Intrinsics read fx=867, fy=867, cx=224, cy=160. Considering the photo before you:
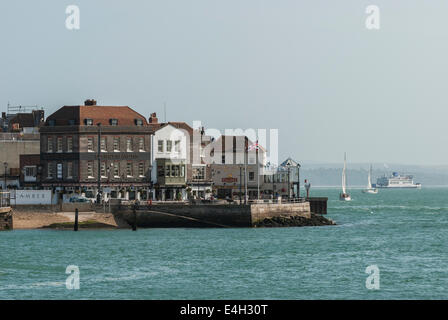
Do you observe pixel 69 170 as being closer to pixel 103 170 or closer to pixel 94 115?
pixel 103 170

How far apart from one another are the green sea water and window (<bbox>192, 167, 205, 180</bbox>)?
2500 cm

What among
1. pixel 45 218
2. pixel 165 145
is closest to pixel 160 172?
pixel 165 145

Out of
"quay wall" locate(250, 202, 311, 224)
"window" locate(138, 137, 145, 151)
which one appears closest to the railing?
"window" locate(138, 137, 145, 151)

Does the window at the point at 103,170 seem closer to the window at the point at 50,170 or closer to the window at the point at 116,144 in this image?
the window at the point at 116,144

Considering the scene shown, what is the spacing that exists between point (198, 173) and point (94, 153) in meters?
19.5

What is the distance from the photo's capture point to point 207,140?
126938mm

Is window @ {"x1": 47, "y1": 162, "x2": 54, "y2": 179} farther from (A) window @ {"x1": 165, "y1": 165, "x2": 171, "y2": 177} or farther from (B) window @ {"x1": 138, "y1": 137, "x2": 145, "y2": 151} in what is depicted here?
(A) window @ {"x1": 165, "y1": 165, "x2": 171, "y2": 177}

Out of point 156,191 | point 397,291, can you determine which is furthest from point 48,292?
point 156,191

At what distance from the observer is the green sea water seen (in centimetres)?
4388

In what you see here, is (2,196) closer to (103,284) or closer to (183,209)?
(183,209)

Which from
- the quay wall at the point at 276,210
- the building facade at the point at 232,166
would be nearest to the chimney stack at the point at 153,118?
the building facade at the point at 232,166

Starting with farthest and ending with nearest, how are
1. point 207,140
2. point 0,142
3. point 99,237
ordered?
point 207,140 → point 0,142 → point 99,237

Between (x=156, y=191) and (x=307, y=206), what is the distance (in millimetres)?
16932

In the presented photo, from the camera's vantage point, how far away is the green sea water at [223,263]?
4388cm
